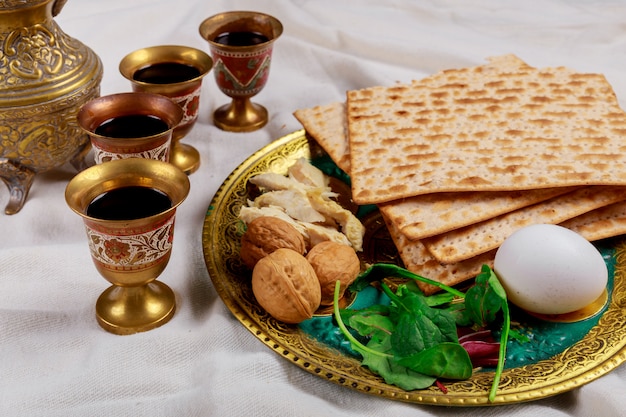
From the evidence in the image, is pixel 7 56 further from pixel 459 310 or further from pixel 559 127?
pixel 559 127

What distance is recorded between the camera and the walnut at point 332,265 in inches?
62.5

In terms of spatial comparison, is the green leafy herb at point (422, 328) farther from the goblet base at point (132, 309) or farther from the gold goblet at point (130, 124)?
the gold goblet at point (130, 124)

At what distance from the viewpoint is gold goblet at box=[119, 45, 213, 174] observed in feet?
6.72

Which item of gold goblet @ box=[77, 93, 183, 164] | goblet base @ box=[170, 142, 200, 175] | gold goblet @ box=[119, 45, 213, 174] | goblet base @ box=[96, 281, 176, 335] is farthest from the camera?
goblet base @ box=[170, 142, 200, 175]

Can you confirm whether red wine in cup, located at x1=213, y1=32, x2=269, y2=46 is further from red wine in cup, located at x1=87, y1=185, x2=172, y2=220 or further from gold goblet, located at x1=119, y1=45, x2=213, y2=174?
red wine in cup, located at x1=87, y1=185, x2=172, y2=220

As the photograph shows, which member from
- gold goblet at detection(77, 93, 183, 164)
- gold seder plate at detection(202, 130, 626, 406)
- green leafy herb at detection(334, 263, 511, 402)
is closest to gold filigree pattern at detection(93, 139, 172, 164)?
gold goblet at detection(77, 93, 183, 164)

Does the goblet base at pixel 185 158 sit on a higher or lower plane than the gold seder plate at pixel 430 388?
lower

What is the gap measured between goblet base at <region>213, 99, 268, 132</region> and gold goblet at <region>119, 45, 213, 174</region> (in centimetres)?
24

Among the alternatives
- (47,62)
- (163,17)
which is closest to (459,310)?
(47,62)

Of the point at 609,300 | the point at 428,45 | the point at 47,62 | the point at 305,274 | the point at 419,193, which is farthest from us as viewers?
the point at 428,45

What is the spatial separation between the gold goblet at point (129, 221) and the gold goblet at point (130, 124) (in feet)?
0.72

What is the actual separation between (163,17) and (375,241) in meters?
1.45

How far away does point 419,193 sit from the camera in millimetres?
1743

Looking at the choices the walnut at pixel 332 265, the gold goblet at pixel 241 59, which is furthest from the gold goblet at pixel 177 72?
the walnut at pixel 332 265
